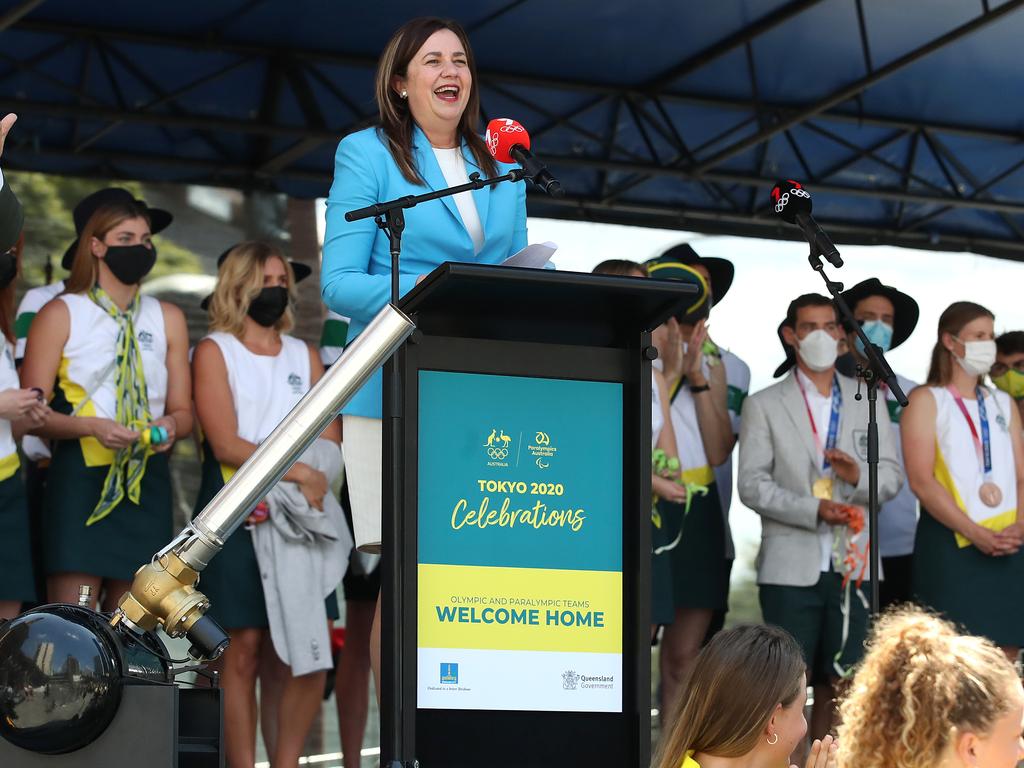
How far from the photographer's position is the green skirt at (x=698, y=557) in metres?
6.55

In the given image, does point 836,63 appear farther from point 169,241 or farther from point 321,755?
point 321,755

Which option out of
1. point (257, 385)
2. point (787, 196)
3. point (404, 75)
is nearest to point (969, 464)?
point (787, 196)

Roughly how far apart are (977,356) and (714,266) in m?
1.43

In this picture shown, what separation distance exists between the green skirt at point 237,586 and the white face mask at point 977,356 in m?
3.18

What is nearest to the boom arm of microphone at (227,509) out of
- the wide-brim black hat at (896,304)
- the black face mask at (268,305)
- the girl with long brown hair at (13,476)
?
the girl with long brown hair at (13,476)

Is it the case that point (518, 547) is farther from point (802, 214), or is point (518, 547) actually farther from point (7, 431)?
point (7, 431)

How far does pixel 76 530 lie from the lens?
5.32m

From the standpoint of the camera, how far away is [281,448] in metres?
2.79

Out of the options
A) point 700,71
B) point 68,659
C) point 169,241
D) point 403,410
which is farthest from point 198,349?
point 700,71

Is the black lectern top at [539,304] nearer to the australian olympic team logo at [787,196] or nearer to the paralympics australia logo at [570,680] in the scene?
the paralympics australia logo at [570,680]

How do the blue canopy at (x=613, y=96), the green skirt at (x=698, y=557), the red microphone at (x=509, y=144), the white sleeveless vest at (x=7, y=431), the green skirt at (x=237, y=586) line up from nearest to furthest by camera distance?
the red microphone at (x=509, y=144)
the white sleeveless vest at (x=7, y=431)
the green skirt at (x=237, y=586)
the green skirt at (x=698, y=557)
the blue canopy at (x=613, y=96)

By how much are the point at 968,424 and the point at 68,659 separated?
4.89 m

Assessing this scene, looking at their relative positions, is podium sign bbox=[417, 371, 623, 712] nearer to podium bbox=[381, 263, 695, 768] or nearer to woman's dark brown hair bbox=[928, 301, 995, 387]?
podium bbox=[381, 263, 695, 768]

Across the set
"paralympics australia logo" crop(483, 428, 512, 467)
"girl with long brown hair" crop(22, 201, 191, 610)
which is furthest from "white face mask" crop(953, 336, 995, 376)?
"paralympics australia logo" crop(483, 428, 512, 467)
